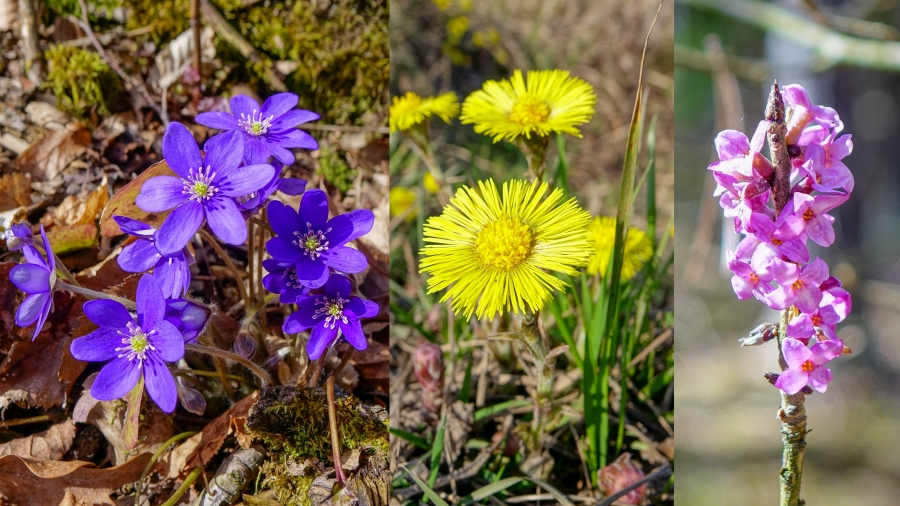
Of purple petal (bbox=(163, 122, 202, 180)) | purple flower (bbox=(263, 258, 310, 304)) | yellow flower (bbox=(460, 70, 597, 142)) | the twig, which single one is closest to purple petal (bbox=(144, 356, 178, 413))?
purple flower (bbox=(263, 258, 310, 304))

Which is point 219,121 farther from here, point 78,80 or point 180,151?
point 78,80

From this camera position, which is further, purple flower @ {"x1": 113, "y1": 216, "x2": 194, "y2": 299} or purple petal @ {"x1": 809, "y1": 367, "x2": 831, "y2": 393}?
purple flower @ {"x1": 113, "y1": 216, "x2": 194, "y2": 299}

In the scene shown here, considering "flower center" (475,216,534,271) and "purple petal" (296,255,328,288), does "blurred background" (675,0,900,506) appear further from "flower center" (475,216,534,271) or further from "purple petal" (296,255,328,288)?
"purple petal" (296,255,328,288)

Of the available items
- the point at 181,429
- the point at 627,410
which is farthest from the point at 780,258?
the point at 181,429

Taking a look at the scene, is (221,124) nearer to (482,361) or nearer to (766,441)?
(482,361)

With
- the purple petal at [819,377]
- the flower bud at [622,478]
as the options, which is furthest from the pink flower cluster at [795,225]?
the flower bud at [622,478]

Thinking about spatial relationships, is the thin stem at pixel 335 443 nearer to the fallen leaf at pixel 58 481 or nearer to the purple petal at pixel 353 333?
the purple petal at pixel 353 333
